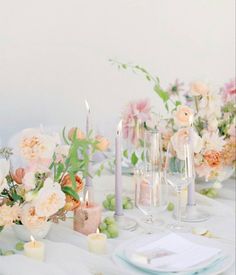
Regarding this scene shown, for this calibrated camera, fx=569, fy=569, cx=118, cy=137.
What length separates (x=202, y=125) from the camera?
173 centimetres

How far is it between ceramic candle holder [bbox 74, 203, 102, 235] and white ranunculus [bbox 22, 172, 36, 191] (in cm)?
18

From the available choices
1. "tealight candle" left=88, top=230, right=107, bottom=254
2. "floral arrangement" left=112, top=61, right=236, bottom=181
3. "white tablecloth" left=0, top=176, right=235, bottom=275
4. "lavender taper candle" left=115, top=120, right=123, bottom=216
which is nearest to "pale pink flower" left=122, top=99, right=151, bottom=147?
"floral arrangement" left=112, top=61, right=236, bottom=181

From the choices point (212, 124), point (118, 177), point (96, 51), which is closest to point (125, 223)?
point (118, 177)

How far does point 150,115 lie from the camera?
1.77m

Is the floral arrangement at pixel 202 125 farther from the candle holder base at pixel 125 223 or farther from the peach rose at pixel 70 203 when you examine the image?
the peach rose at pixel 70 203

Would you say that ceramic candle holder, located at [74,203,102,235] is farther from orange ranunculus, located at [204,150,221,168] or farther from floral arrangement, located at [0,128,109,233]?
orange ranunculus, located at [204,150,221,168]

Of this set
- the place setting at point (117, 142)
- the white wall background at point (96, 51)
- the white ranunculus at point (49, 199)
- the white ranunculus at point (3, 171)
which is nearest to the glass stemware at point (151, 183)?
the place setting at point (117, 142)

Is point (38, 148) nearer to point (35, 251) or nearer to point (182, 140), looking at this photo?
point (35, 251)

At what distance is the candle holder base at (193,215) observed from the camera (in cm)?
155

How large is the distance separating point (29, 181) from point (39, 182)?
24 millimetres

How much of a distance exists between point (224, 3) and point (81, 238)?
2172 millimetres

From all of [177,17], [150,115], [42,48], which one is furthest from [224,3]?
[150,115]

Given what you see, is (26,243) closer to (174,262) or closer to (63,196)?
(63,196)

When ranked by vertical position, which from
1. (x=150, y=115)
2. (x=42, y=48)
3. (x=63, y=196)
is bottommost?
(x=63, y=196)
